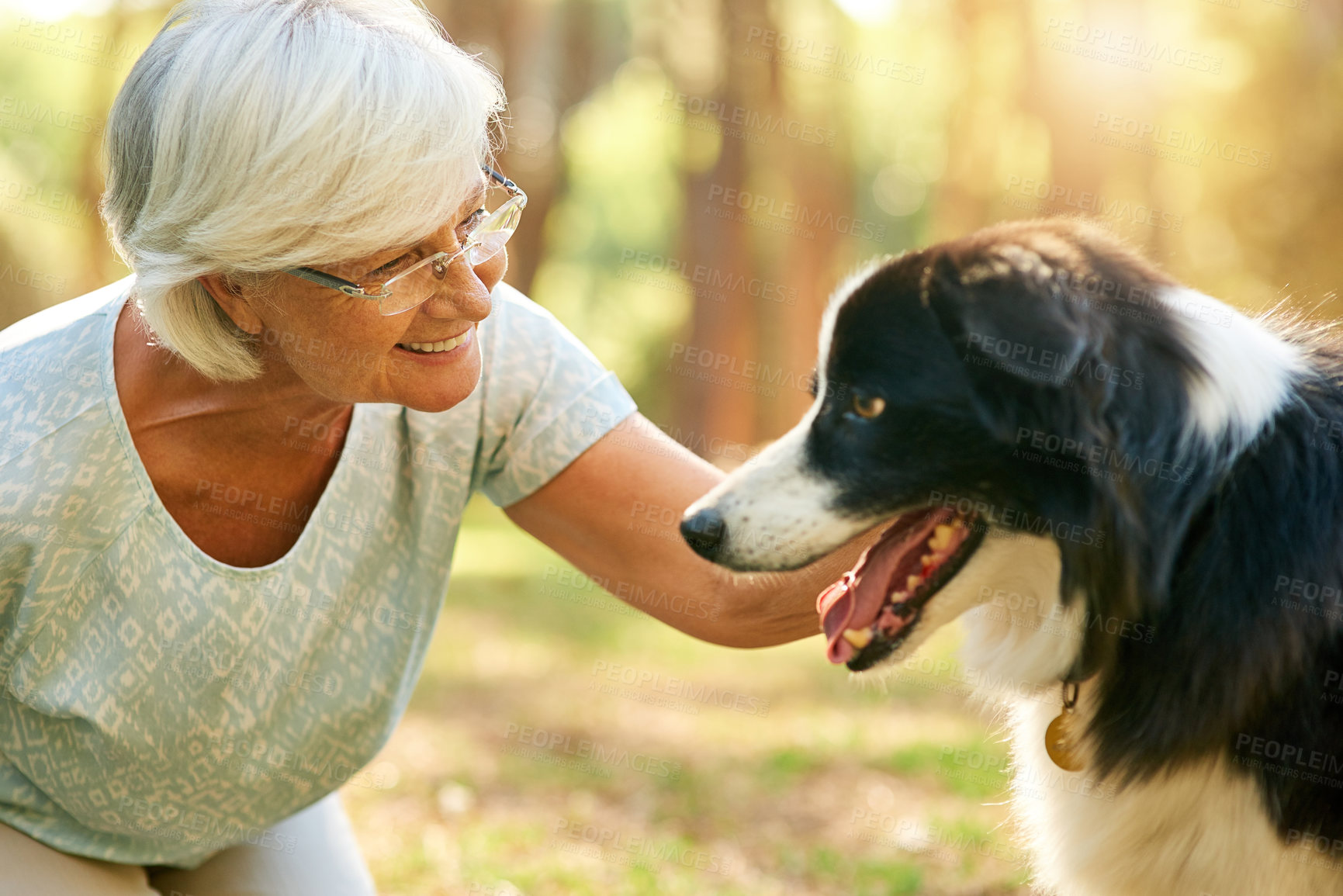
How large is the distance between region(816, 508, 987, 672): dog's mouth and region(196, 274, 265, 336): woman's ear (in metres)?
1.14

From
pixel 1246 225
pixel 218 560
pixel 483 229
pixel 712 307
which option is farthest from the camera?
pixel 712 307

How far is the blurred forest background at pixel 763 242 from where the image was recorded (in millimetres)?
3568

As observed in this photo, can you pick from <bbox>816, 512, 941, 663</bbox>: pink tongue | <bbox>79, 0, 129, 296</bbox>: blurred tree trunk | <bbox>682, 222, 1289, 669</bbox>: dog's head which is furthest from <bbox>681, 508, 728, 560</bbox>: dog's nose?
<bbox>79, 0, 129, 296</bbox>: blurred tree trunk

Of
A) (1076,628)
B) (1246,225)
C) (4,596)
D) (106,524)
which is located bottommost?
(1246,225)

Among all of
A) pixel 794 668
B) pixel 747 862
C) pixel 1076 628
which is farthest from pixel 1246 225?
pixel 1076 628

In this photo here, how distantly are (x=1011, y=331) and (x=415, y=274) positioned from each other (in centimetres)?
99

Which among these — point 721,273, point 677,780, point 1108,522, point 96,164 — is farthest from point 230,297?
point 96,164

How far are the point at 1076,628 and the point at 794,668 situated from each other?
4.50 metres

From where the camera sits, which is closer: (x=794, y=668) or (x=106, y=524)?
(x=106, y=524)

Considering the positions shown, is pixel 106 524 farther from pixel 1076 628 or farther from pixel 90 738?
pixel 1076 628

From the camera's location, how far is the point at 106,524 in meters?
1.95

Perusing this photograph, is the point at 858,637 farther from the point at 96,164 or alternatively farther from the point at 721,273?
the point at 96,164

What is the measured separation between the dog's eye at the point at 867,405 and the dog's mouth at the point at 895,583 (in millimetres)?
199

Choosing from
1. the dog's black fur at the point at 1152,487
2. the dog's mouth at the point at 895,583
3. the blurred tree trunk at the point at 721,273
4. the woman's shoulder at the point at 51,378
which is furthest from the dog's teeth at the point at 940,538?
the blurred tree trunk at the point at 721,273
